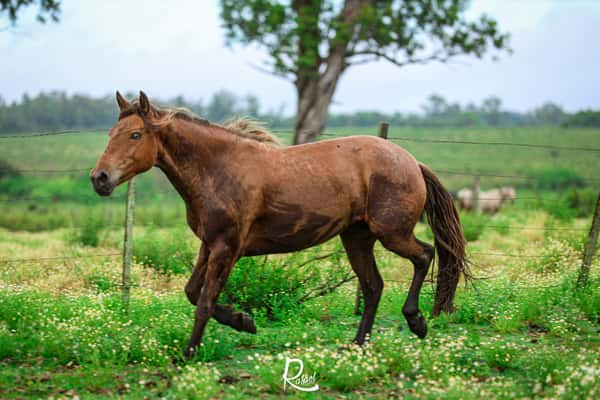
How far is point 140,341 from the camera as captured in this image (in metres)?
5.47

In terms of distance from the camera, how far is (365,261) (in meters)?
6.21

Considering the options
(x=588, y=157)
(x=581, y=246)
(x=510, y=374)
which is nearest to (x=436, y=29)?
(x=581, y=246)

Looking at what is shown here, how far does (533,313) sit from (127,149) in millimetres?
4625

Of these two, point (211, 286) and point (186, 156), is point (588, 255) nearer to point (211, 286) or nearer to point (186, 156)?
point (211, 286)

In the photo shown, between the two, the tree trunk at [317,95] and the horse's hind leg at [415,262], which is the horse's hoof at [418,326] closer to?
the horse's hind leg at [415,262]

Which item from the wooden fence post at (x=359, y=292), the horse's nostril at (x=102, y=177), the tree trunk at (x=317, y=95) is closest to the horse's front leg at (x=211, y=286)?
the horse's nostril at (x=102, y=177)

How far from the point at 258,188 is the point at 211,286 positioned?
0.94 meters

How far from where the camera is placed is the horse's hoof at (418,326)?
5.87 m

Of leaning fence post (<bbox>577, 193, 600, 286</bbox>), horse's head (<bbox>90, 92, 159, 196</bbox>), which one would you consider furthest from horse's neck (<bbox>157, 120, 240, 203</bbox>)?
leaning fence post (<bbox>577, 193, 600, 286</bbox>)

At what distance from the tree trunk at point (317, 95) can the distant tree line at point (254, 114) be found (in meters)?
13.1

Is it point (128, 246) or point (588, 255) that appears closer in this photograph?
point (128, 246)

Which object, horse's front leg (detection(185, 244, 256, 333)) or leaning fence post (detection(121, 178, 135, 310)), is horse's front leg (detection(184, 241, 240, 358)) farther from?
leaning fence post (detection(121, 178, 135, 310))

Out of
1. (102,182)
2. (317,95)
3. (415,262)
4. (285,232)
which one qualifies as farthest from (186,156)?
(317,95)

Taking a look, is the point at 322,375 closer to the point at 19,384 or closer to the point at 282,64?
the point at 19,384
